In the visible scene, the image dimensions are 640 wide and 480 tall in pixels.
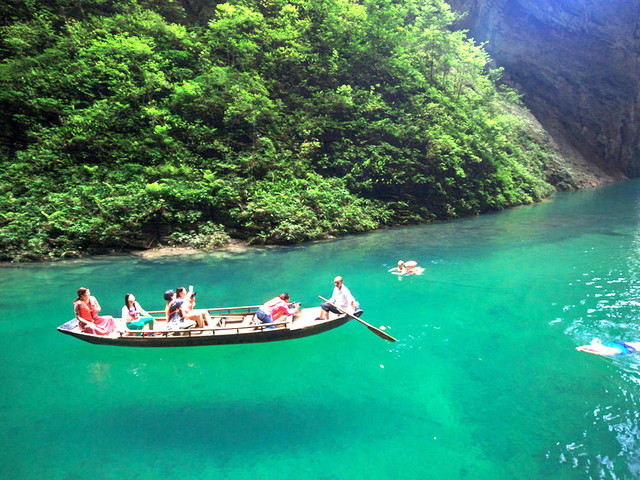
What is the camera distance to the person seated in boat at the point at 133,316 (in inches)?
336

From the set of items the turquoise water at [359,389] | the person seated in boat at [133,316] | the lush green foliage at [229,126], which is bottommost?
the turquoise water at [359,389]

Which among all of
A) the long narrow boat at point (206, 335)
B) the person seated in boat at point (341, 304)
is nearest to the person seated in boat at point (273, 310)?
the long narrow boat at point (206, 335)

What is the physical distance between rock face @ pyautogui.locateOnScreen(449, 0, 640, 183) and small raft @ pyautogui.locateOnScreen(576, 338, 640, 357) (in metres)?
52.4

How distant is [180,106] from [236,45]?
21.4 ft

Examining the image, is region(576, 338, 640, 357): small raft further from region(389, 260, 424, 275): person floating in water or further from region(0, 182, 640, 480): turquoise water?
region(389, 260, 424, 275): person floating in water

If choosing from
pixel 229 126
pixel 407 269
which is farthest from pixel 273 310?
pixel 229 126

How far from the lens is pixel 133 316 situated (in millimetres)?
8648

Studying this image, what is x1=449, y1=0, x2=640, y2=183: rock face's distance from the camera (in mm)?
48375

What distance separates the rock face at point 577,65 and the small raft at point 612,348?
52374 mm

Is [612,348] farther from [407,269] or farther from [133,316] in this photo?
[133,316]

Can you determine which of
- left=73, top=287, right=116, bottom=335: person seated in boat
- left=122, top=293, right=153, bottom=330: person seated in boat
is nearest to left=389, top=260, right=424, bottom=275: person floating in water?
left=122, top=293, right=153, bottom=330: person seated in boat

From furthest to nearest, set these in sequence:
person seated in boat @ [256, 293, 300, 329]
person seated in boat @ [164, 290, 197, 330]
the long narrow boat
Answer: person seated in boat @ [256, 293, 300, 329] → person seated in boat @ [164, 290, 197, 330] → the long narrow boat

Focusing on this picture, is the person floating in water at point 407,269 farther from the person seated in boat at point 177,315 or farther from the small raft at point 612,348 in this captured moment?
the person seated in boat at point 177,315

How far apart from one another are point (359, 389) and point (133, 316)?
19.7ft
